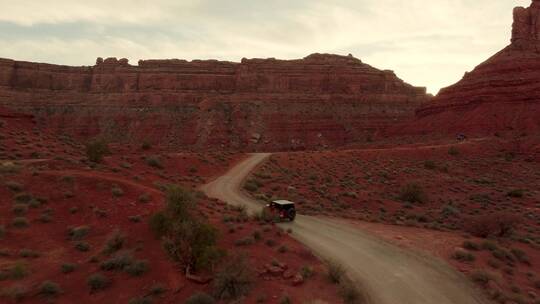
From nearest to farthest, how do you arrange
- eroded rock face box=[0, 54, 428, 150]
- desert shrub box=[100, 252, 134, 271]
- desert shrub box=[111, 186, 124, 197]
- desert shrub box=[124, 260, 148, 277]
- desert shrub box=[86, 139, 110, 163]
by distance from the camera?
1. desert shrub box=[124, 260, 148, 277]
2. desert shrub box=[100, 252, 134, 271]
3. desert shrub box=[111, 186, 124, 197]
4. desert shrub box=[86, 139, 110, 163]
5. eroded rock face box=[0, 54, 428, 150]

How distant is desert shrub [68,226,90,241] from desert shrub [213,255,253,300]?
26.3 feet

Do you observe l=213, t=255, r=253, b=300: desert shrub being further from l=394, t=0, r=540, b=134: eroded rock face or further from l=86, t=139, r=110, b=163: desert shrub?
l=394, t=0, r=540, b=134: eroded rock face

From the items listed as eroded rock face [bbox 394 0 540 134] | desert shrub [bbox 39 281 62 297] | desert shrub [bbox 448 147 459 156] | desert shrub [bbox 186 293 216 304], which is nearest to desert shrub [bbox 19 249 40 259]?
Result: desert shrub [bbox 39 281 62 297]

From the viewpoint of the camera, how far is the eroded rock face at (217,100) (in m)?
82.6

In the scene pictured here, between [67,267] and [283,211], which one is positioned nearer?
[67,267]

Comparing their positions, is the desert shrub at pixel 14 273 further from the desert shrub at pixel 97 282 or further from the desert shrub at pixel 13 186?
the desert shrub at pixel 13 186

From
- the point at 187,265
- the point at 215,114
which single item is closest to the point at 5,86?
the point at 215,114

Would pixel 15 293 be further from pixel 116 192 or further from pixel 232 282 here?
pixel 116 192

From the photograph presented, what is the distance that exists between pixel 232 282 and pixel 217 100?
7975 centimetres

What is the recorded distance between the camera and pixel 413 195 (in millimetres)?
33125

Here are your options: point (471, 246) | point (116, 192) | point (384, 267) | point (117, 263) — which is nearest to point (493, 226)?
point (471, 246)

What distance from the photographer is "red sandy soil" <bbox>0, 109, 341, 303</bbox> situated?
45.9ft

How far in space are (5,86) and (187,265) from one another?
319 ft

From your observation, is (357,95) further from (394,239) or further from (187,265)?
(187,265)
